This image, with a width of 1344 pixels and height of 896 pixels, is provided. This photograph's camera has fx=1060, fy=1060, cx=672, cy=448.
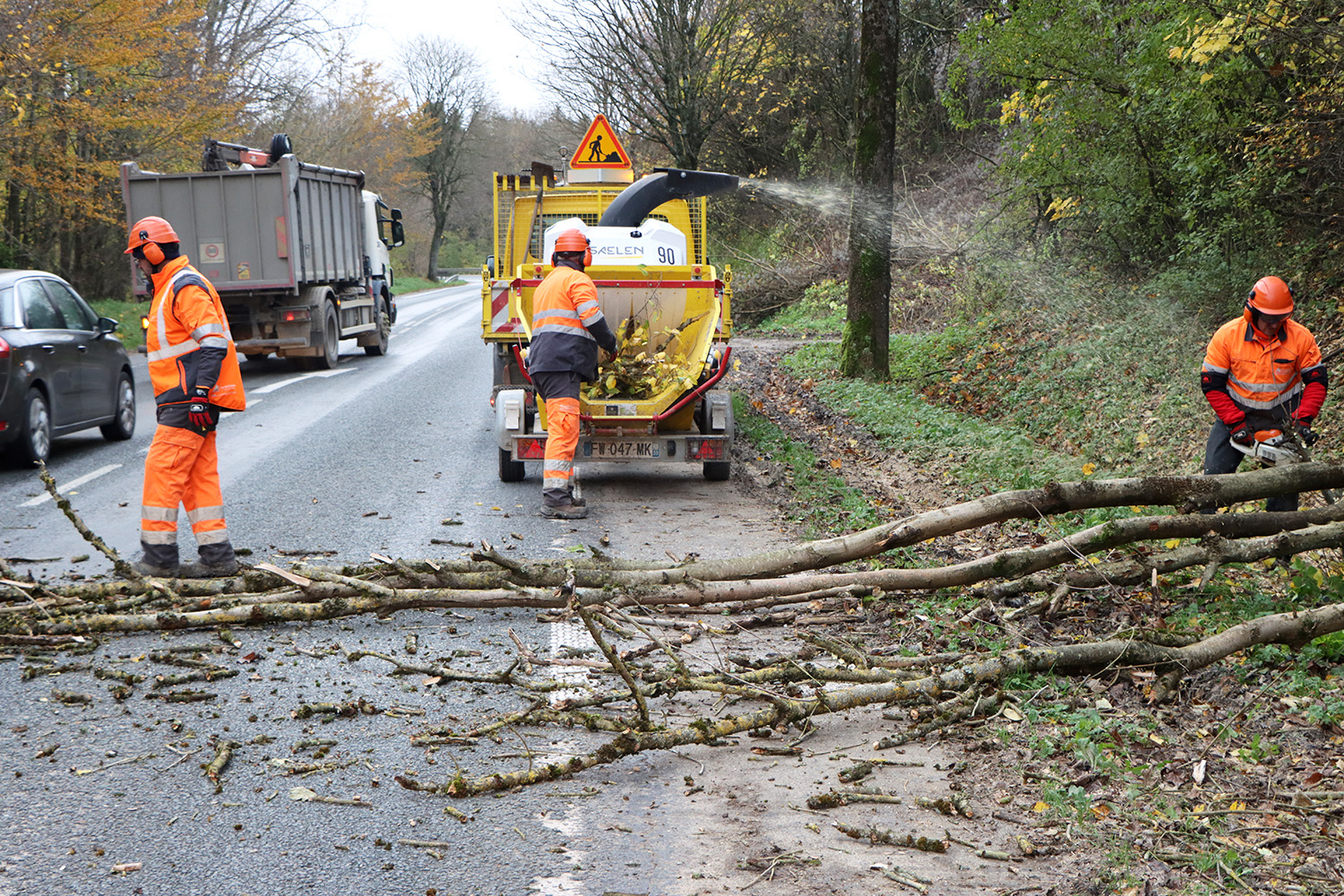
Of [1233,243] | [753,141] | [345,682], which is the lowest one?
[345,682]

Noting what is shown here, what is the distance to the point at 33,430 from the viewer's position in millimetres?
8844

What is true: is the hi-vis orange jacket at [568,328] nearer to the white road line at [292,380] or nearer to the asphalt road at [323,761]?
the asphalt road at [323,761]

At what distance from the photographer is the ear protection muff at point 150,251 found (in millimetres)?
6035

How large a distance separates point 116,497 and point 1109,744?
23.8 ft

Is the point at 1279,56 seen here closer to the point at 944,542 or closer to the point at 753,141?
the point at 944,542

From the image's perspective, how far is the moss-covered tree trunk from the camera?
40.1 ft

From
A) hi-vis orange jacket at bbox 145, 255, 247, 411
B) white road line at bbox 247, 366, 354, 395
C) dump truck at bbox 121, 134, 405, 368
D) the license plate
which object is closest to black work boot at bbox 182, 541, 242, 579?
hi-vis orange jacket at bbox 145, 255, 247, 411

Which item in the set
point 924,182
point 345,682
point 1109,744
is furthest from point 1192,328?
point 924,182

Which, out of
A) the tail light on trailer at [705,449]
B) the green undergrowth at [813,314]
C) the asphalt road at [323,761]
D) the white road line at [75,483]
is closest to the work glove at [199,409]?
the asphalt road at [323,761]

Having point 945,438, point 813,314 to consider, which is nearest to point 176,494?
point 945,438

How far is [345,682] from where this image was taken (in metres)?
4.43

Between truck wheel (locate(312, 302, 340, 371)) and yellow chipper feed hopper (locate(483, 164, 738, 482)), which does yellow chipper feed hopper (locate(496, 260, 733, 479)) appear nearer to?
yellow chipper feed hopper (locate(483, 164, 738, 482))

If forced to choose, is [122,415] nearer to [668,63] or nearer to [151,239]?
[151,239]

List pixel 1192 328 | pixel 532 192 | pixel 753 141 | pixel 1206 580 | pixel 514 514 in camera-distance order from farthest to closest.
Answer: pixel 753 141 < pixel 532 192 < pixel 1192 328 < pixel 514 514 < pixel 1206 580
